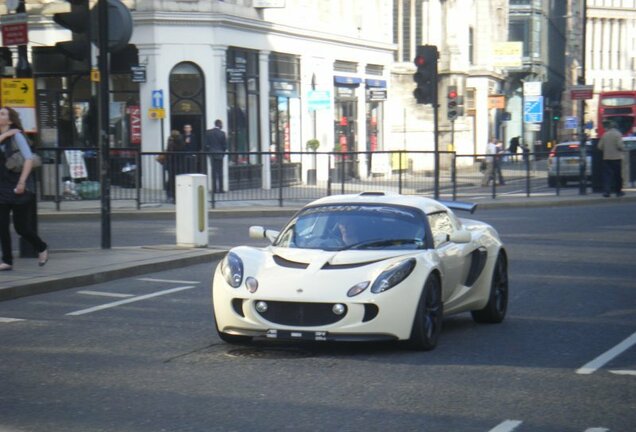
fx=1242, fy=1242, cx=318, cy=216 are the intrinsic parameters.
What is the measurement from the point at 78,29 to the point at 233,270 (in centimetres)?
678

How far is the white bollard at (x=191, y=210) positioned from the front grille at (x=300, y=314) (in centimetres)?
836

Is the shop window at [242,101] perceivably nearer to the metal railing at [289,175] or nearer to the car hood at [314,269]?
the metal railing at [289,175]

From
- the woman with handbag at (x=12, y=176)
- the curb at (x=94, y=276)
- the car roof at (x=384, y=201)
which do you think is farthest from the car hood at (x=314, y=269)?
the woman with handbag at (x=12, y=176)

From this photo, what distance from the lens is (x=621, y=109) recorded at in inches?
2601

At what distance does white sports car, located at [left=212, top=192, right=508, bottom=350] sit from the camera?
933 centimetres

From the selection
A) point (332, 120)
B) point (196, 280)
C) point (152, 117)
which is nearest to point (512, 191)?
point (152, 117)

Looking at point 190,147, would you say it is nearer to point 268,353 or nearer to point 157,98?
point 157,98

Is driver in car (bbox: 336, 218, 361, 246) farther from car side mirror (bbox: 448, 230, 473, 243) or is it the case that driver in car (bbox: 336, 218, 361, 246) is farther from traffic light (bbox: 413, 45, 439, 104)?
traffic light (bbox: 413, 45, 439, 104)

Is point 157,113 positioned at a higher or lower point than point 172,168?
higher

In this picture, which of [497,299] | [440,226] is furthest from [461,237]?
[497,299]

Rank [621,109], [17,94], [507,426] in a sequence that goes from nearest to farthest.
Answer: [507,426] → [17,94] → [621,109]

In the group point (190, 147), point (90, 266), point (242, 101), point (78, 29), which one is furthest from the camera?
point (242, 101)

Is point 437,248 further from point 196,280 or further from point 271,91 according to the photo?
point 271,91

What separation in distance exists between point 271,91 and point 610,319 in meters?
30.3
